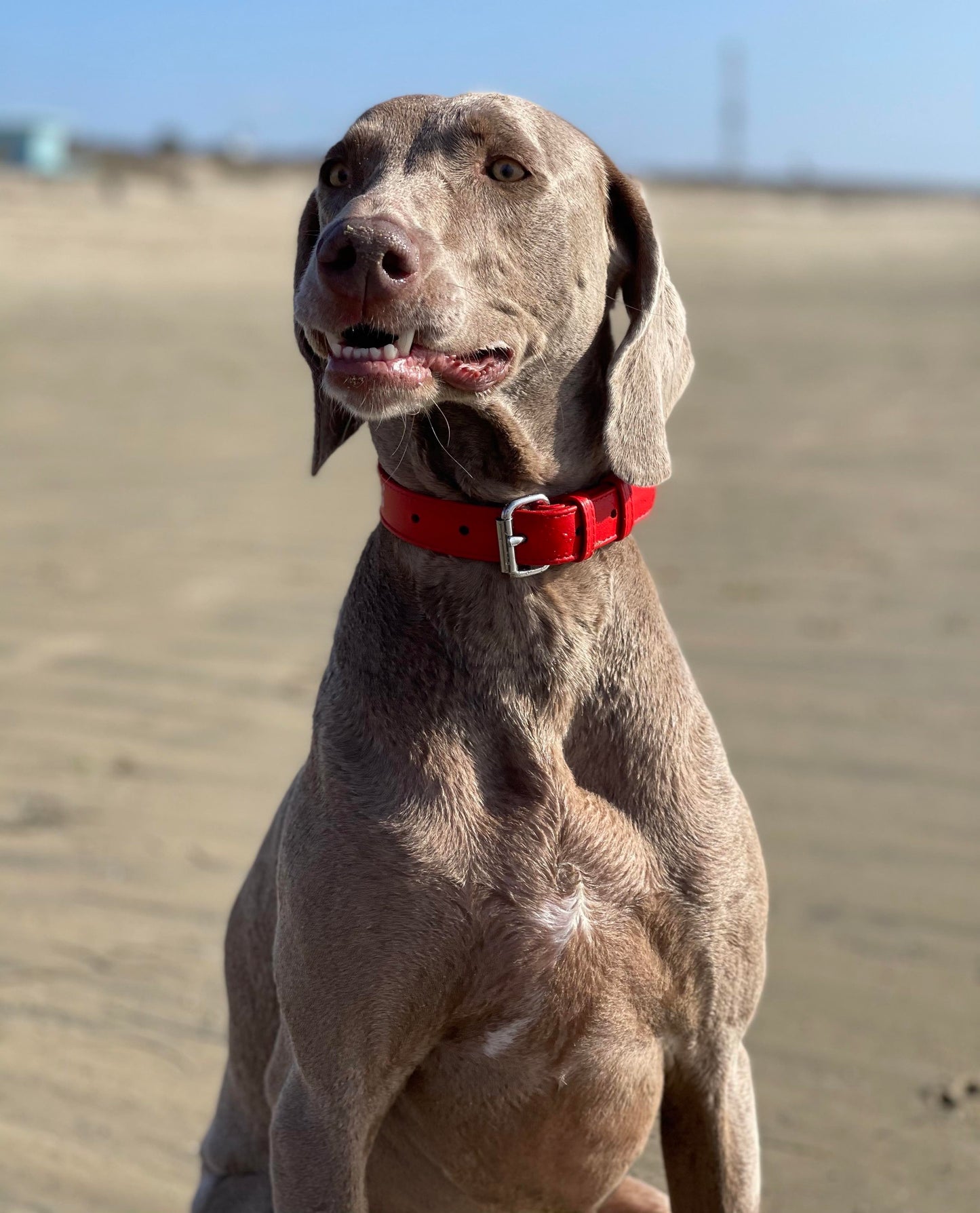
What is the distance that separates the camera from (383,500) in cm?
254

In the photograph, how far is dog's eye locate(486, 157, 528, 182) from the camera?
2354 mm

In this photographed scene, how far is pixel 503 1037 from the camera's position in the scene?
2.33m

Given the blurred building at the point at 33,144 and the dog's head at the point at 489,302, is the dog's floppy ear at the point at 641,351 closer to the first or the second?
the dog's head at the point at 489,302

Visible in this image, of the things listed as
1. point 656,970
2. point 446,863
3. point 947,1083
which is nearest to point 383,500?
point 446,863

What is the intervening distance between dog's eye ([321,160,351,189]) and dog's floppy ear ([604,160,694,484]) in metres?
0.44

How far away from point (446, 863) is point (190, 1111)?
1.90 meters

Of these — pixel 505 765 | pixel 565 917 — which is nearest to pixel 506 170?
pixel 505 765

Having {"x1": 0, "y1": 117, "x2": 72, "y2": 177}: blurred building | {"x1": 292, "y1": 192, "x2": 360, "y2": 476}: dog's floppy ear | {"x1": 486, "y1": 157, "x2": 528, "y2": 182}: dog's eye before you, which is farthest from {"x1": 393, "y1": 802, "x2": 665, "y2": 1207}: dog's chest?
{"x1": 0, "y1": 117, "x2": 72, "y2": 177}: blurred building

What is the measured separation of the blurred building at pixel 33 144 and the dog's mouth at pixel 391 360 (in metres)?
51.7

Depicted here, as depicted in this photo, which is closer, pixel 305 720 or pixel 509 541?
pixel 509 541

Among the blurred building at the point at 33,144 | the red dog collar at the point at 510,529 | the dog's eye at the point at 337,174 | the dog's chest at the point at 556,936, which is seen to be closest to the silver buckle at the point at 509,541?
the red dog collar at the point at 510,529

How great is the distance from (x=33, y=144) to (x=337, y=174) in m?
55.1

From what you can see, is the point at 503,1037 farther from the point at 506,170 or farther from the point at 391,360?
the point at 506,170

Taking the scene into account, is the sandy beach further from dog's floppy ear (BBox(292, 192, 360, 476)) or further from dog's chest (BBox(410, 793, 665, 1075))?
dog's floppy ear (BBox(292, 192, 360, 476))
